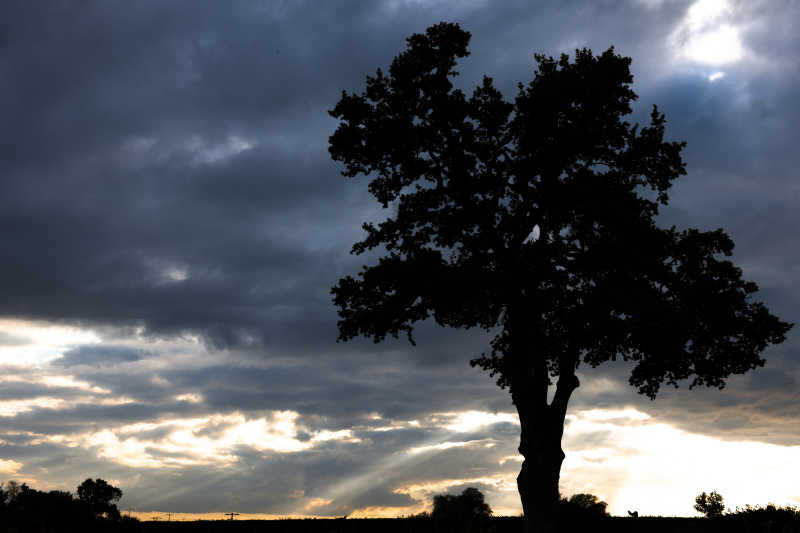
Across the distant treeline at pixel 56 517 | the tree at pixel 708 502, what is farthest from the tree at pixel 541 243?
the tree at pixel 708 502

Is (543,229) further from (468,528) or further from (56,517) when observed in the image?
(56,517)

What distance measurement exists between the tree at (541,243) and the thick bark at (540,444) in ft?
0.17

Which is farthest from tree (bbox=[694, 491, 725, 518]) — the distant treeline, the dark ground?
the distant treeline

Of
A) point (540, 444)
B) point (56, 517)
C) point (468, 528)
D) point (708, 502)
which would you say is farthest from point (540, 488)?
point (708, 502)

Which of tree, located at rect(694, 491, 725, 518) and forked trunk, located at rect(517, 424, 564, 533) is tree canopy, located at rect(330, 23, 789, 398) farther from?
tree, located at rect(694, 491, 725, 518)

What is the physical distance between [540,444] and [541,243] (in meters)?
7.11

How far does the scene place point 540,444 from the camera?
81.6 feet

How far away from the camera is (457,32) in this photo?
2819 centimetres

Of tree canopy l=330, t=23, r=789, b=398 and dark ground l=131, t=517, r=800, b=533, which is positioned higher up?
tree canopy l=330, t=23, r=789, b=398

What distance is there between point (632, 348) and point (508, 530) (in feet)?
26.3

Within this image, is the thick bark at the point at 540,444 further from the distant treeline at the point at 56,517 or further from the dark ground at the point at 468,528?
the distant treeline at the point at 56,517

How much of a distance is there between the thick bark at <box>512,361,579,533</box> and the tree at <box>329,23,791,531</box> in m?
0.05

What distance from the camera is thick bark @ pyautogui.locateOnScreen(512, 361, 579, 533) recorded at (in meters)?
24.3

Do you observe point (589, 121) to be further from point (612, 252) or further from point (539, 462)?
point (539, 462)
